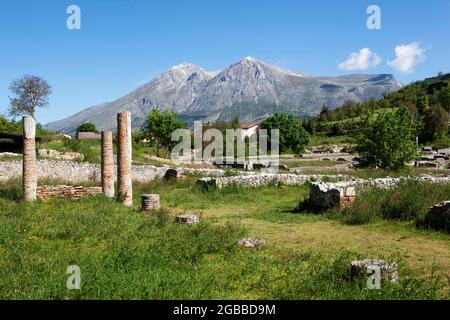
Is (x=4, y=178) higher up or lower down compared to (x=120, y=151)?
lower down

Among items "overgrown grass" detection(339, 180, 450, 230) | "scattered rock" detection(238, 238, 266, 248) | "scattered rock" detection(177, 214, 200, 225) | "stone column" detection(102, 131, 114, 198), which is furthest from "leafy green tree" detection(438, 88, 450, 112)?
"scattered rock" detection(238, 238, 266, 248)

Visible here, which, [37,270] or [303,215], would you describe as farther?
[303,215]

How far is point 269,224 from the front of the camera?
46.5ft

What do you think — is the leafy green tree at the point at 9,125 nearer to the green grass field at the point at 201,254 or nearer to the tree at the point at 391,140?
the tree at the point at 391,140

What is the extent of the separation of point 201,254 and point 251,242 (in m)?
1.69

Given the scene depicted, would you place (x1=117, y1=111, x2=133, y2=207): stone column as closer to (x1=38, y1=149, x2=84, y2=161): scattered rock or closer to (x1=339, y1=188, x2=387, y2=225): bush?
(x1=339, y1=188, x2=387, y2=225): bush

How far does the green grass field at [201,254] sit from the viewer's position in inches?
275

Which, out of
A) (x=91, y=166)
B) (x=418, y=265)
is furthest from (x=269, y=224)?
(x=91, y=166)

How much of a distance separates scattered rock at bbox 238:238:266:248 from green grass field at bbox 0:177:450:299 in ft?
0.83

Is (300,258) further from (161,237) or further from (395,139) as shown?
(395,139)

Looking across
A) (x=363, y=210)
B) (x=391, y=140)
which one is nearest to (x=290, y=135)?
(x=391, y=140)

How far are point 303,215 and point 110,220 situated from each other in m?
6.41

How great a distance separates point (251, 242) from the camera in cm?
1076
